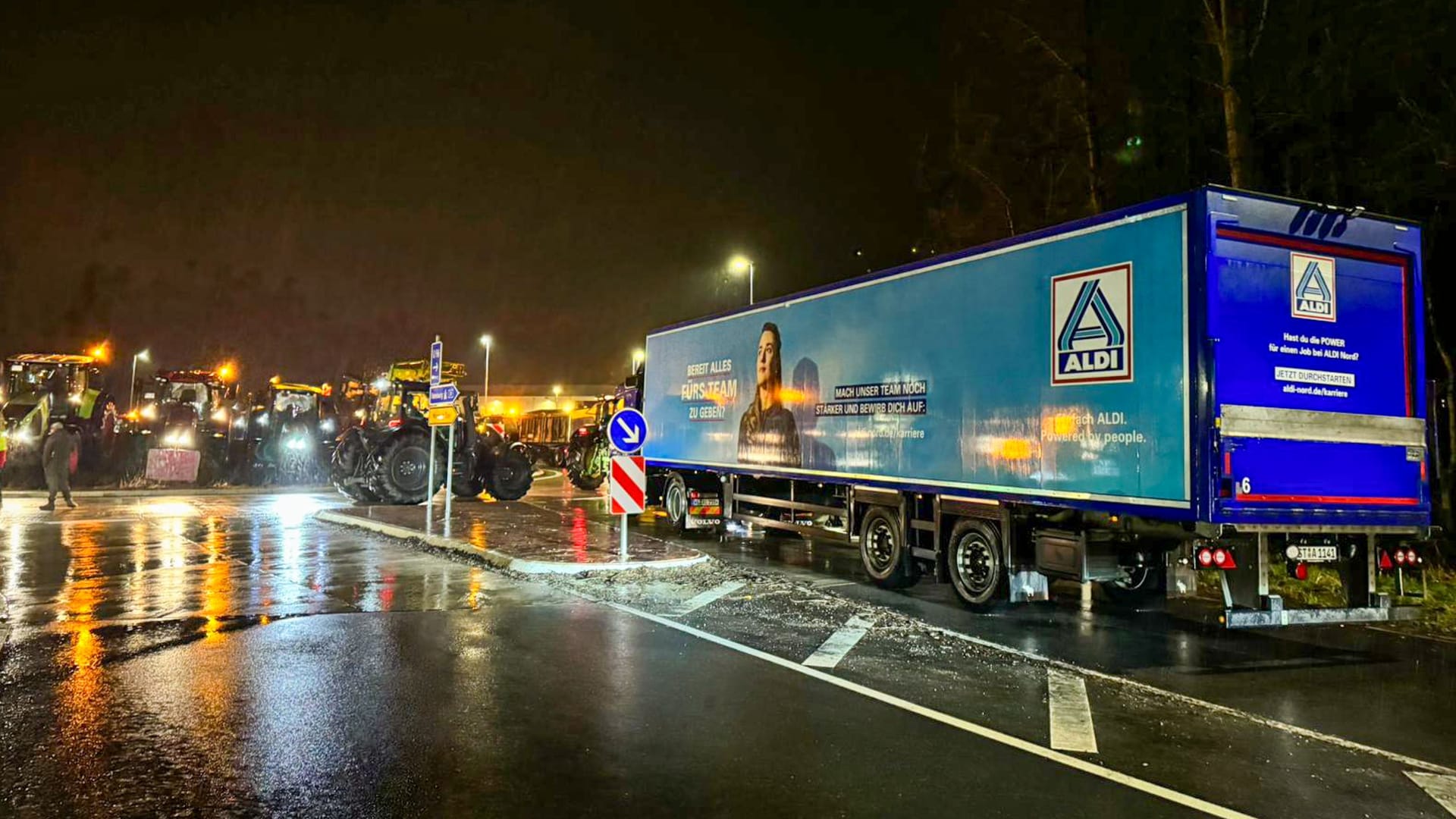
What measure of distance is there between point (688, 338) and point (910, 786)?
12.6 meters

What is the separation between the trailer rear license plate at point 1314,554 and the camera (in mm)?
7953

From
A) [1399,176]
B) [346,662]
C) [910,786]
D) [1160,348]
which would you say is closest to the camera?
[910,786]

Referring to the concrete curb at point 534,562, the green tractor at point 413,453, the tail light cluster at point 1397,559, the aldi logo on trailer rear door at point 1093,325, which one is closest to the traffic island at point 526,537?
the concrete curb at point 534,562

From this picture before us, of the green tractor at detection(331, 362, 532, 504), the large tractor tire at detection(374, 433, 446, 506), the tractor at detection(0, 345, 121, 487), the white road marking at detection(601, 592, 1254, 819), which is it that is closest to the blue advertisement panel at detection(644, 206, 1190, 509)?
the white road marking at detection(601, 592, 1254, 819)

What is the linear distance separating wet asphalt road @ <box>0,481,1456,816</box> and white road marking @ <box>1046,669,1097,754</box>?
82 millimetres

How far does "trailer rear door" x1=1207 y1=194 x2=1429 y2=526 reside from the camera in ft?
25.1

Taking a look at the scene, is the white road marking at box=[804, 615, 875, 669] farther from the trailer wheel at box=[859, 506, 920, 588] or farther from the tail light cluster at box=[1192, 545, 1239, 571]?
the tail light cluster at box=[1192, 545, 1239, 571]

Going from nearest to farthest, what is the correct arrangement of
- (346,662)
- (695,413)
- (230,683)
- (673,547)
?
(230,683) → (346,662) → (673,547) → (695,413)

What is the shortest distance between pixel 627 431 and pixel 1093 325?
665 centimetres

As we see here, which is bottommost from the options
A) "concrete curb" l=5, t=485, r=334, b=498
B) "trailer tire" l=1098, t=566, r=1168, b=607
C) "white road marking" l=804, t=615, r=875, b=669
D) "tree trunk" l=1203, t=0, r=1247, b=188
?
"white road marking" l=804, t=615, r=875, b=669

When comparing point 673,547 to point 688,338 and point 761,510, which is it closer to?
point 761,510

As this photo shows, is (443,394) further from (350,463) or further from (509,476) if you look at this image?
(509,476)

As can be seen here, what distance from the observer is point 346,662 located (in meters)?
7.14

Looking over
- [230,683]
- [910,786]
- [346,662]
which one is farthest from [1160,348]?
[230,683]
